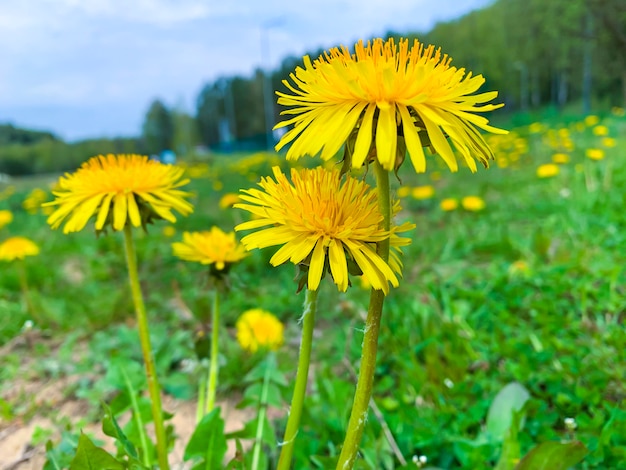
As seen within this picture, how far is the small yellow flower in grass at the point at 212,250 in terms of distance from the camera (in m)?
1.46

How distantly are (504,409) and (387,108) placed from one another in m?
1.23

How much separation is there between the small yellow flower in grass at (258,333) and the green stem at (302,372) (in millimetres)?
1308

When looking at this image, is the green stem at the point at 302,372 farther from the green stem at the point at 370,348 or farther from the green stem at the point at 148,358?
the green stem at the point at 148,358

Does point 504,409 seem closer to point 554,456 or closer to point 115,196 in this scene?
point 554,456

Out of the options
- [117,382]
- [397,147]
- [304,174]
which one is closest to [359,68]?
[397,147]

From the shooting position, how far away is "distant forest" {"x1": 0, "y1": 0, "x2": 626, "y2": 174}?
49.3 ft

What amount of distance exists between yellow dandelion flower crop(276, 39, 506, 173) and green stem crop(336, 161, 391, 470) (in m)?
0.07

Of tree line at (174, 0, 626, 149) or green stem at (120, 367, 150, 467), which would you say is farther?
tree line at (174, 0, 626, 149)

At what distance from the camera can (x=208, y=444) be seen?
1.25 m

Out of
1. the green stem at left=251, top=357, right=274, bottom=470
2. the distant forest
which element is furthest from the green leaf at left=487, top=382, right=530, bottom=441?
the distant forest

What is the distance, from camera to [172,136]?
1949 inches

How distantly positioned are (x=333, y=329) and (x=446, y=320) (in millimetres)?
627

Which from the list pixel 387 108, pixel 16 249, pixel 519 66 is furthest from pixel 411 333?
pixel 519 66

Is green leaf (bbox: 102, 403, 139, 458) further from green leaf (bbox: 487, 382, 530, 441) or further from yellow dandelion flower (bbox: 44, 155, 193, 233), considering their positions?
green leaf (bbox: 487, 382, 530, 441)
